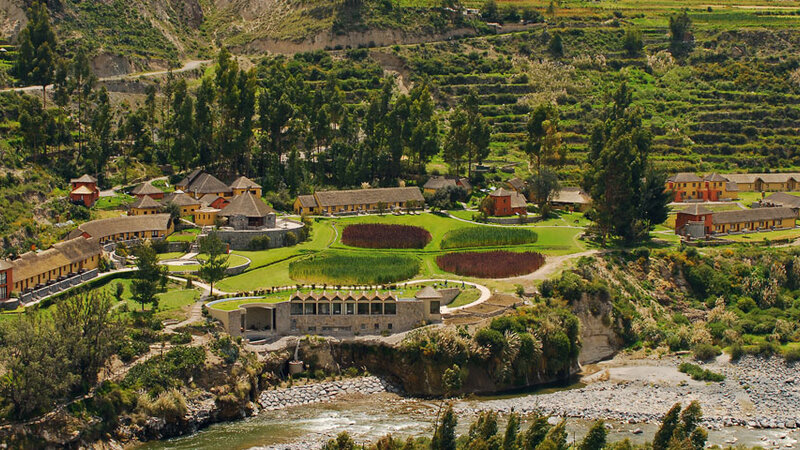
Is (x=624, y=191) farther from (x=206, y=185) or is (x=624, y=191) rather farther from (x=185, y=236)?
(x=206, y=185)

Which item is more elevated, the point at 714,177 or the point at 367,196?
the point at 714,177

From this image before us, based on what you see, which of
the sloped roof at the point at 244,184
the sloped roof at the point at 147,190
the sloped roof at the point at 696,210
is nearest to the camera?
the sloped roof at the point at 147,190

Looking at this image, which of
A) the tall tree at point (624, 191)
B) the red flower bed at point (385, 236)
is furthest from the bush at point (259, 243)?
the tall tree at point (624, 191)

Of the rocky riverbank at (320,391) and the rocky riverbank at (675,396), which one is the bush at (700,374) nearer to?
the rocky riverbank at (675,396)

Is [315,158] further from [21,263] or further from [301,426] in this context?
[301,426]

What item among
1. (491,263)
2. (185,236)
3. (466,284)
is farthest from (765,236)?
(185,236)

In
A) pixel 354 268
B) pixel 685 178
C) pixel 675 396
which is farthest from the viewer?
pixel 685 178
